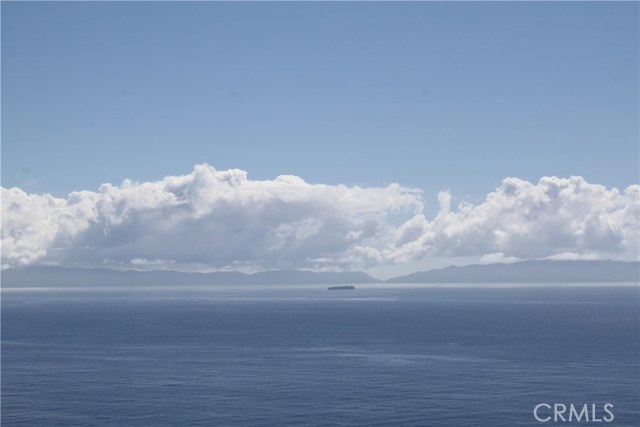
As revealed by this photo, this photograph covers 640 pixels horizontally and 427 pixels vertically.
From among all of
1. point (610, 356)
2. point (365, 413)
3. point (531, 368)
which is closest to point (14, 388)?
point (365, 413)

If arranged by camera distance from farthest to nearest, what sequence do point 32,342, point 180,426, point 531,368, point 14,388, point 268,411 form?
point 32,342
point 531,368
point 14,388
point 268,411
point 180,426

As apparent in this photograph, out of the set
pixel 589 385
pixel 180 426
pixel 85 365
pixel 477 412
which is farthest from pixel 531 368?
pixel 85 365

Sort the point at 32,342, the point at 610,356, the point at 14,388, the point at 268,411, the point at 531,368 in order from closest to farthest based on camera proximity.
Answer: the point at 268,411 < the point at 14,388 < the point at 531,368 < the point at 610,356 < the point at 32,342

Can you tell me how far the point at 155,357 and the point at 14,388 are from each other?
40975 mm

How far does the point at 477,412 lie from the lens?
104 metres

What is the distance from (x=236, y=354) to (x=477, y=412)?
75988mm

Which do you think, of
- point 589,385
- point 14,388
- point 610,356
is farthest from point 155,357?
point 610,356

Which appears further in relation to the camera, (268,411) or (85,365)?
(85,365)

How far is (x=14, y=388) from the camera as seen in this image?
123 meters

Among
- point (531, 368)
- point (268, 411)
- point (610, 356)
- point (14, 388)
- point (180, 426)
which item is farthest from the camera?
point (610, 356)

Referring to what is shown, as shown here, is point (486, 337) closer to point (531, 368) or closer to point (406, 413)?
point (531, 368)

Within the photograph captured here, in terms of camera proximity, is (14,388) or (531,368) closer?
(14,388)

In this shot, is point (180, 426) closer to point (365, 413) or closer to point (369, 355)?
point (365, 413)

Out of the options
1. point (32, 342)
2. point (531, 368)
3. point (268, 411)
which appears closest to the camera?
point (268, 411)
